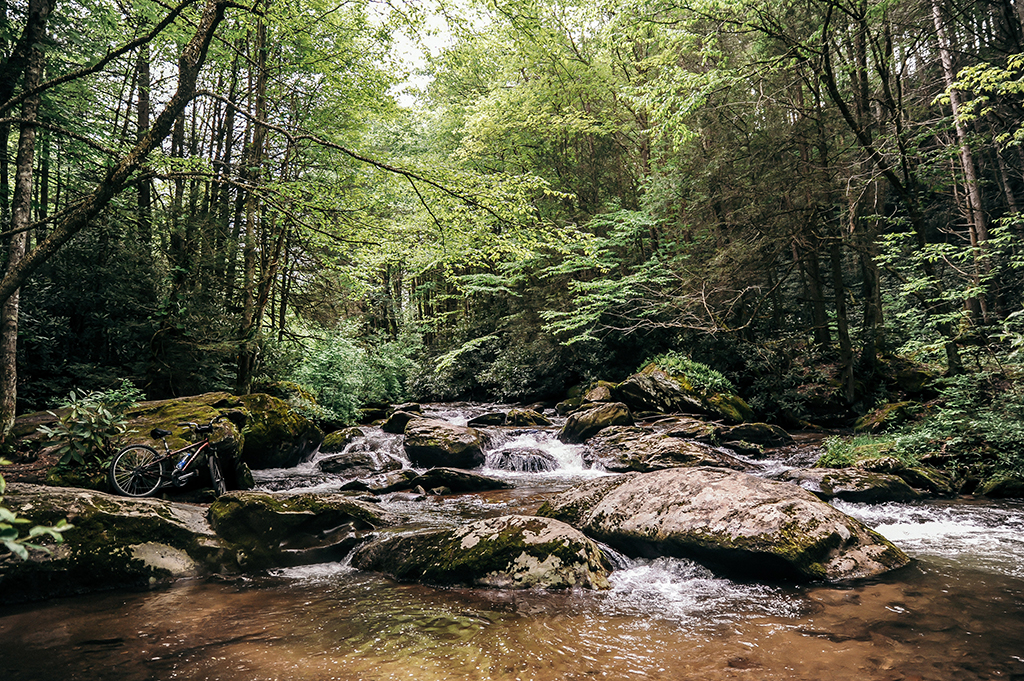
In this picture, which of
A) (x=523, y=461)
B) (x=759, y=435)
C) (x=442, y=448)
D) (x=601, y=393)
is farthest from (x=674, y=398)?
(x=442, y=448)

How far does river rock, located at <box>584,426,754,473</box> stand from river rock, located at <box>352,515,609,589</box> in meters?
5.43

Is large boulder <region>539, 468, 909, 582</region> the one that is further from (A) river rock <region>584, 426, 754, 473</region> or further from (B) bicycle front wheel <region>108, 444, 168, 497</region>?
(B) bicycle front wheel <region>108, 444, 168, 497</region>

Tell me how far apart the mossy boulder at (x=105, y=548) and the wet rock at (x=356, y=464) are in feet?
15.1

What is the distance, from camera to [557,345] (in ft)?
65.3

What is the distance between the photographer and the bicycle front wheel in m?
6.62

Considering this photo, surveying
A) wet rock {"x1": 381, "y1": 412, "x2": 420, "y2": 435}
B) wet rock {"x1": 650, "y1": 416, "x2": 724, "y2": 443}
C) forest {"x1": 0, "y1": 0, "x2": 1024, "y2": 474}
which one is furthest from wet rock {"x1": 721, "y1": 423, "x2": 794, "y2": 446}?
wet rock {"x1": 381, "y1": 412, "x2": 420, "y2": 435}

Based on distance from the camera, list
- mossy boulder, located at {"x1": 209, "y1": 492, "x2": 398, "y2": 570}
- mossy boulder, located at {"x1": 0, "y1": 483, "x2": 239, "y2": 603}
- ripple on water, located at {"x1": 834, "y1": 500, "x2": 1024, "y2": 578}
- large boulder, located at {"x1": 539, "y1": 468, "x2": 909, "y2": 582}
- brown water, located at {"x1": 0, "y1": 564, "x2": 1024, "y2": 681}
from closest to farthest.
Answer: brown water, located at {"x1": 0, "y1": 564, "x2": 1024, "y2": 681}, mossy boulder, located at {"x1": 0, "y1": 483, "x2": 239, "y2": 603}, large boulder, located at {"x1": 539, "y1": 468, "x2": 909, "y2": 582}, ripple on water, located at {"x1": 834, "y1": 500, "x2": 1024, "y2": 578}, mossy boulder, located at {"x1": 209, "y1": 492, "x2": 398, "y2": 570}

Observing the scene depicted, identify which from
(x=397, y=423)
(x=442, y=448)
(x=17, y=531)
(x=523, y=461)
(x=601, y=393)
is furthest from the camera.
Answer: (x=601, y=393)

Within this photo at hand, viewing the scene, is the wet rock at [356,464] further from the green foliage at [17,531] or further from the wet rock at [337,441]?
the green foliage at [17,531]

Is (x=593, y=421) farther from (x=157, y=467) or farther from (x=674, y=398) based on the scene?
(x=157, y=467)

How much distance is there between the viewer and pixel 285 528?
582 centimetres

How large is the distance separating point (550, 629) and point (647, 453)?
7290mm

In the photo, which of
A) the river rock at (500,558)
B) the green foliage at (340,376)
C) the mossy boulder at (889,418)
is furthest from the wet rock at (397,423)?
the mossy boulder at (889,418)

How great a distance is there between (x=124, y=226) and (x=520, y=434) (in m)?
10.6
